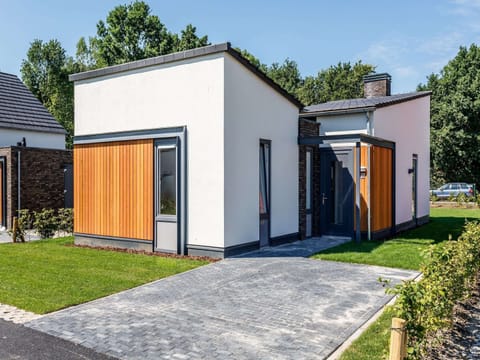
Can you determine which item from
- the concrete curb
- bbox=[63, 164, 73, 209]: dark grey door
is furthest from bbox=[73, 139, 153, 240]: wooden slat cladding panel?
the concrete curb

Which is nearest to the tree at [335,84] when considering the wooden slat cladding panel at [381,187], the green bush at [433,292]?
the wooden slat cladding panel at [381,187]

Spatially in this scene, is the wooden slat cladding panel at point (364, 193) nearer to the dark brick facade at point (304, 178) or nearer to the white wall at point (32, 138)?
the dark brick facade at point (304, 178)

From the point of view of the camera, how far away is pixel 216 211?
9648mm

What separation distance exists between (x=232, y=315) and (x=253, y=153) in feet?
17.8

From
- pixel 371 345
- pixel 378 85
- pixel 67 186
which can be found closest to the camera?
pixel 371 345

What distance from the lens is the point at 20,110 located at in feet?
65.5

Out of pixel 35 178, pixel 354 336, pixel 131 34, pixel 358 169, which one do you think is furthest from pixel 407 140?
pixel 131 34

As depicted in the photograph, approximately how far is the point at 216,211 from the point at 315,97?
44.6 metres

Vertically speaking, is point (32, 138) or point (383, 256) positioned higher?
point (32, 138)

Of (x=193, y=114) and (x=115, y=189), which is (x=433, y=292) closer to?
(x=193, y=114)

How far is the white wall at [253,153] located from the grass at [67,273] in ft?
5.37

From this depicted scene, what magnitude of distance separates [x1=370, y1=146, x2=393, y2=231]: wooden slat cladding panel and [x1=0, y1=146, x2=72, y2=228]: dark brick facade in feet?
40.4

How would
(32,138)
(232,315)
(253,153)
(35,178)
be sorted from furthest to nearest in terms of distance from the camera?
(32,138) → (35,178) → (253,153) → (232,315)

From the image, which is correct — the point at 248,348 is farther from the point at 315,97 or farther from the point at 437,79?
the point at 315,97
